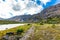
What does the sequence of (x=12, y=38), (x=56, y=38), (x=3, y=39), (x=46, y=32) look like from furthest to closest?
(x=3, y=39) < (x=12, y=38) < (x=46, y=32) < (x=56, y=38)

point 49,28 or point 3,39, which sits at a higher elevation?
point 49,28

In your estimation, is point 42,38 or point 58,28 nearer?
point 42,38

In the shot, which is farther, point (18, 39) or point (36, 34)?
point (18, 39)

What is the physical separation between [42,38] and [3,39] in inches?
894

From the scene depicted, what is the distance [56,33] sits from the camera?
135 ft

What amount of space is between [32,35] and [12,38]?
14.1m

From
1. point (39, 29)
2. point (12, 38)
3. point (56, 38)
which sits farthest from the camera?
point (12, 38)

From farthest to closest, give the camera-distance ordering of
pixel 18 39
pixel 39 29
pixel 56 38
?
pixel 18 39 → pixel 39 29 → pixel 56 38

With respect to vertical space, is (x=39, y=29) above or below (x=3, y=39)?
above

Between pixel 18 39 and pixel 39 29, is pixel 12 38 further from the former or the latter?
pixel 39 29

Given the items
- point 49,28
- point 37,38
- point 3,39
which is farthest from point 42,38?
point 3,39

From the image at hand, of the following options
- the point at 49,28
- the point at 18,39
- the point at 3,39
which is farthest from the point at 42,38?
the point at 3,39

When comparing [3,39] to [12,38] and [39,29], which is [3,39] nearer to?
[12,38]

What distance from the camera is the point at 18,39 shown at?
52.1 metres
